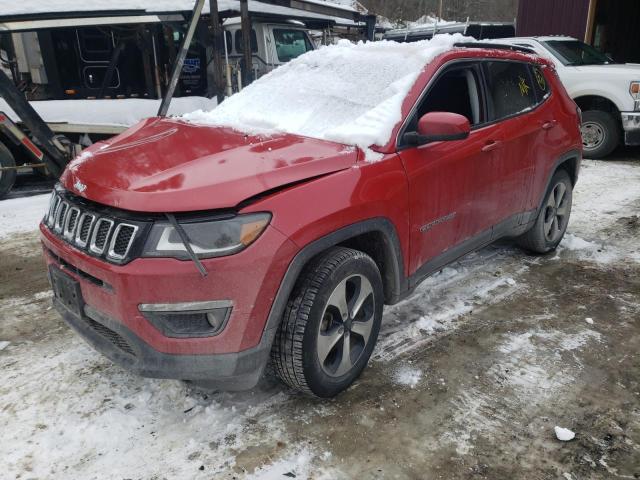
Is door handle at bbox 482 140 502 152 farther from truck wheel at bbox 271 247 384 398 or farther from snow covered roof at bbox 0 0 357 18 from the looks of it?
snow covered roof at bbox 0 0 357 18

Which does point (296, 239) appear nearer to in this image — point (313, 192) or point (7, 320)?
point (313, 192)

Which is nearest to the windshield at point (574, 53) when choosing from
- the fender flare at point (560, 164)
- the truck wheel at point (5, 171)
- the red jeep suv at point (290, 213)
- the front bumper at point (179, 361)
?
the fender flare at point (560, 164)

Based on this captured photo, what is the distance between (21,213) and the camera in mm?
6156

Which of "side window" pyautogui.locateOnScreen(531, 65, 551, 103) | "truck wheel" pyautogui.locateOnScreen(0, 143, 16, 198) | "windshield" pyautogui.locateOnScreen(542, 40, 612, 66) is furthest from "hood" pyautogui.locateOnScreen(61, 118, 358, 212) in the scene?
"windshield" pyautogui.locateOnScreen(542, 40, 612, 66)

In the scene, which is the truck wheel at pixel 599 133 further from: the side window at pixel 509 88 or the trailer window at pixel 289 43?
the trailer window at pixel 289 43

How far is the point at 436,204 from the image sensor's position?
311cm

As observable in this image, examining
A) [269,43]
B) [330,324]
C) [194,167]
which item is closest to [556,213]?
[330,324]

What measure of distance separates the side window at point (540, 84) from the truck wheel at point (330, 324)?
245 centimetres

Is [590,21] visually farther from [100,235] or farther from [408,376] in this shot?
[100,235]

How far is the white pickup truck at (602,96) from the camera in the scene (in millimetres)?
8484

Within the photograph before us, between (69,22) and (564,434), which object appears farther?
(69,22)

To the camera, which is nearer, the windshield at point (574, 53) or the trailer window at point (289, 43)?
the windshield at point (574, 53)

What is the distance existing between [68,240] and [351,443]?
5.34 feet

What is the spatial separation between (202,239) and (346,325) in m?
0.92
